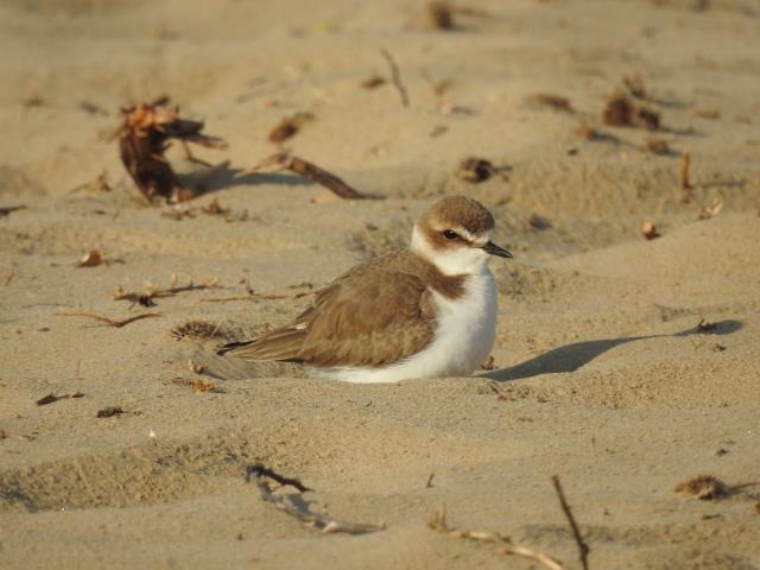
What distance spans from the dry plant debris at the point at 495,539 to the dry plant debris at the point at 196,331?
240cm

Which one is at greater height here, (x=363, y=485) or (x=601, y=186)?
(x=363, y=485)

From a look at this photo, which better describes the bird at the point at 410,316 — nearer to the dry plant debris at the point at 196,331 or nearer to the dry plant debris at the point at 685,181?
the dry plant debris at the point at 196,331

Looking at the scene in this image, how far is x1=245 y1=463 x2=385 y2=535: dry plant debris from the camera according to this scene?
4027mm

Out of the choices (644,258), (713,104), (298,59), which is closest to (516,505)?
(644,258)

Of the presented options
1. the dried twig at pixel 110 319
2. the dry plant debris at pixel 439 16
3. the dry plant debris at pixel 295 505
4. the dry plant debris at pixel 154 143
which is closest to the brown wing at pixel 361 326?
the dried twig at pixel 110 319

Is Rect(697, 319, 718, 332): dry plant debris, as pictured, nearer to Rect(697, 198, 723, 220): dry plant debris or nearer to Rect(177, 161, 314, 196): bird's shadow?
Rect(697, 198, 723, 220): dry plant debris

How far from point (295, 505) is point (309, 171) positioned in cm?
412

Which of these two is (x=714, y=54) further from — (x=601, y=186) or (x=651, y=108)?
(x=601, y=186)

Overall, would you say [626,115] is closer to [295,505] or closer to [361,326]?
[361,326]

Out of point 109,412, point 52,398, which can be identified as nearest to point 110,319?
point 52,398

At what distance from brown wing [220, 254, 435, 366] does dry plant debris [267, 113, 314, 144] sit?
3615 millimetres

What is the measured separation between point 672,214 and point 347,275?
304 centimetres

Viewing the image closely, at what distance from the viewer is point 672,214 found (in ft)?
28.0

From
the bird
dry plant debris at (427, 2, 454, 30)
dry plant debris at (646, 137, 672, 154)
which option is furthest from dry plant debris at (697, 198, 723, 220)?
dry plant debris at (427, 2, 454, 30)
